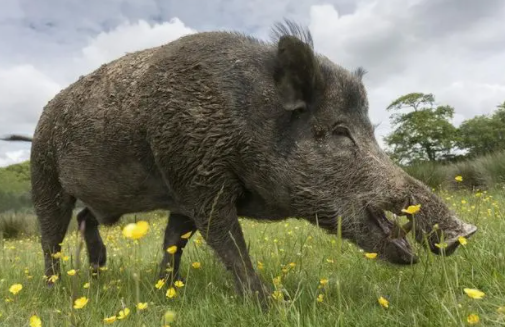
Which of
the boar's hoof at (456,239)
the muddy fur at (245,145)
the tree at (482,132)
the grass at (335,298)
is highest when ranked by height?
the tree at (482,132)

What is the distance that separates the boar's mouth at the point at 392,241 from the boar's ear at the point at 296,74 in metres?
0.91

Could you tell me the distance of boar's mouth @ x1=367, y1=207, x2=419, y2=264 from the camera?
280 centimetres

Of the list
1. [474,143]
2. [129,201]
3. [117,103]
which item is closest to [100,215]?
[129,201]

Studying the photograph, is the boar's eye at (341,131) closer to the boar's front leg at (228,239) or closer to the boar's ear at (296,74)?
the boar's ear at (296,74)

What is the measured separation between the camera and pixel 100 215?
14.4 feet

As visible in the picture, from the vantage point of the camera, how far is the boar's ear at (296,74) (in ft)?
10.4

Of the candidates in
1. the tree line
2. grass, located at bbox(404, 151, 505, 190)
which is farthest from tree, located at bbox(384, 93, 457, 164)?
grass, located at bbox(404, 151, 505, 190)

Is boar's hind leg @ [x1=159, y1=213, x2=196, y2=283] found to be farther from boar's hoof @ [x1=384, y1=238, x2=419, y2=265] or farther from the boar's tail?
the boar's tail

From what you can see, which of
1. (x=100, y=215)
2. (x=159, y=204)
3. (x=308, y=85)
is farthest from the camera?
(x=100, y=215)

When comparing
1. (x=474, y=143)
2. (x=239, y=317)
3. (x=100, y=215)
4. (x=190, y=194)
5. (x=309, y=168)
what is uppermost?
(x=474, y=143)

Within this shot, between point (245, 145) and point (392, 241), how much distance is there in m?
1.19

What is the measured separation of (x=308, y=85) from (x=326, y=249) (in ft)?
6.65

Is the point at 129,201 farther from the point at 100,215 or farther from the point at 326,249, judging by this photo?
the point at 326,249

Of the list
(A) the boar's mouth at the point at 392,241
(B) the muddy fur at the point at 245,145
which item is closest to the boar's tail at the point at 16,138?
(B) the muddy fur at the point at 245,145
